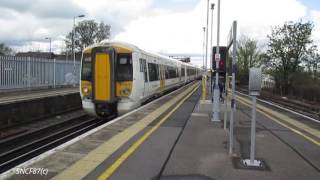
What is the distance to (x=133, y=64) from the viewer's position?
17.1m

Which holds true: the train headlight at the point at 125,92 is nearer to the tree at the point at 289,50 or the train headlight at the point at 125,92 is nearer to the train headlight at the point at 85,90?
the train headlight at the point at 85,90

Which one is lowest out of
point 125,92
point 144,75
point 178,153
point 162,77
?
point 178,153

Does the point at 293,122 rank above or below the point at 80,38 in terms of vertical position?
below

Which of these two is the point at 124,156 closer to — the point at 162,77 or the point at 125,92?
the point at 125,92

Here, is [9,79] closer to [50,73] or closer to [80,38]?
[50,73]

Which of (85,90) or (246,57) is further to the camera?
(246,57)

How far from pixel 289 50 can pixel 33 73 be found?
1010 inches

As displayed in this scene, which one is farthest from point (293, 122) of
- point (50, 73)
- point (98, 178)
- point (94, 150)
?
point (50, 73)

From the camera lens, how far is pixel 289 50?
144 ft

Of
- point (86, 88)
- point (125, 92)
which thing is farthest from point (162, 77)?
point (86, 88)

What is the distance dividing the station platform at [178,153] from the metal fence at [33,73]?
18821 mm

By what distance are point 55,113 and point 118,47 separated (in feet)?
21.1

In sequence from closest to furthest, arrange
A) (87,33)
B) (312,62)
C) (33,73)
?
(33,73) < (312,62) < (87,33)

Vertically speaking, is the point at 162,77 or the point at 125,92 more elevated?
the point at 162,77
